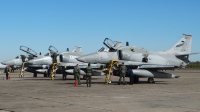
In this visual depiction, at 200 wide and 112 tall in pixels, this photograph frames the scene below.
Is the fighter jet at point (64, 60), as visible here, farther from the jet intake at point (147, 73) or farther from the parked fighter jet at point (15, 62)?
the parked fighter jet at point (15, 62)

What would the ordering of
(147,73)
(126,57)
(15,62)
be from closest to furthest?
(147,73)
(126,57)
(15,62)

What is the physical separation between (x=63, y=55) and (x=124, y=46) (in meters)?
7.93

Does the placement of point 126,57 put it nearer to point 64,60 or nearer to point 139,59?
point 139,59

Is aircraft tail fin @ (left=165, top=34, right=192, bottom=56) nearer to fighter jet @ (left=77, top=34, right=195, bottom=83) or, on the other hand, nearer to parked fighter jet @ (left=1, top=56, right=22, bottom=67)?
fighter jet @ (left=77, top=34, right=195, bottom=83)

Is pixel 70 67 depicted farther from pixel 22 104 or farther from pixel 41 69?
pixel 22 104

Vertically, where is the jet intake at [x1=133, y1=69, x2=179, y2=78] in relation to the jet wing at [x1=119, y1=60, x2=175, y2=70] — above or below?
below

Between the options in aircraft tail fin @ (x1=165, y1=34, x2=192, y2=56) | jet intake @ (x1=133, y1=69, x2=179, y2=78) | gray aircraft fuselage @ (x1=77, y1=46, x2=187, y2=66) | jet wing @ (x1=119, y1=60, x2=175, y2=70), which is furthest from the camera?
aircraft tail fin @ (x1=165, y1=34, x2=192, y2=56)

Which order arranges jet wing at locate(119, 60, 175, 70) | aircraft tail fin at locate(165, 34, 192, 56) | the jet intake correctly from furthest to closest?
aircraft tail fin at locate(165, 34, 192, 56) < jet wing at locate(119, 60, 175, 70) < the jet intake

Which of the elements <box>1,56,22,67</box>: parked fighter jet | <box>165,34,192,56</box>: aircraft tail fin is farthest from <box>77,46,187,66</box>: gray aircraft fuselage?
<box>1,56,22,67</box>: parked fighter jet

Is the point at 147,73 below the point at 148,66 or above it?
below

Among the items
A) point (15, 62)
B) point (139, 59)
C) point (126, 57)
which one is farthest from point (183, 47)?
point (15, 62)

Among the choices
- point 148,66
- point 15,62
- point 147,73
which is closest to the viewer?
point 147,73

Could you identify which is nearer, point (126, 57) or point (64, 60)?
point (126, 57)

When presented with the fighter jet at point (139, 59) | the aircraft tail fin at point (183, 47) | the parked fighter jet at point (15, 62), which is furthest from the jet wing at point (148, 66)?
the parked fighter jet at point (15, 62)
